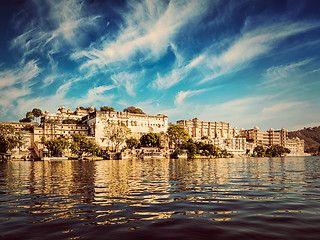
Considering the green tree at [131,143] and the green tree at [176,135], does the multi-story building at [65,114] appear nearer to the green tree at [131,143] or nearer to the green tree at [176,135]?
the green tree at [131,143]

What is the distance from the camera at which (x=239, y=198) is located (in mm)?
13250

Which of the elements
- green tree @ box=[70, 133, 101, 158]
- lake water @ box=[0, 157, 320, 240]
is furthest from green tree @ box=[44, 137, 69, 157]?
lake water @ box=[0, 157, 320, 240]

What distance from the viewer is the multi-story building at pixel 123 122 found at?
137 metres

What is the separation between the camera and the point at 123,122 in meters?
147

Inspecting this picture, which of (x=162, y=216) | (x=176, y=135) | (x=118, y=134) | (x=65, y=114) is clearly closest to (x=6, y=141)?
(x=118, y=134)

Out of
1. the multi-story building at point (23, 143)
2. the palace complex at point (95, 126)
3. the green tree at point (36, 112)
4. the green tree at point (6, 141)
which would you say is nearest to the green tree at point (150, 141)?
the palace complex at point (95, 126)

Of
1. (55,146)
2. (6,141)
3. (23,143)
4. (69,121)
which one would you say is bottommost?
(55,146)

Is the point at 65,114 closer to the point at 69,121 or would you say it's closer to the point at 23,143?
the point at 69,121

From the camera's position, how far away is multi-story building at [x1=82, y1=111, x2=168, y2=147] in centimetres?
13675

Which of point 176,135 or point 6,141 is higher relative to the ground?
point 176,135

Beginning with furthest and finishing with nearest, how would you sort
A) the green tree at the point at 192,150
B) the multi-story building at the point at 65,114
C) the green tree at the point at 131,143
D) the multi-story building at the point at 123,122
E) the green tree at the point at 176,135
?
the multi-story building at the point at 65,114 → the multi-story building at the point at 123,122 → the green tree at the point at 176,135 → the green tree at the point at 131,143 → the green tree at the point at 192,150

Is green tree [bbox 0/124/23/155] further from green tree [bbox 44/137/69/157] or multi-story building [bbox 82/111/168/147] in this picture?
multi-story building [bbox 82/111/168/147]

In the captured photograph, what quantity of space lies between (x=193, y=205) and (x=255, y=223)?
11.5ft

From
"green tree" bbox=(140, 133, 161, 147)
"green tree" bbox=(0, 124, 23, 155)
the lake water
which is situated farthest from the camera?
"green tree" bbox=(140, 133, 161, 147)
